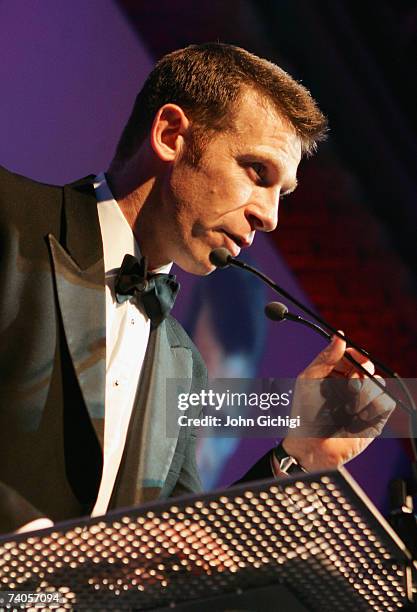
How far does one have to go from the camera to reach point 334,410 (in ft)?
4.54

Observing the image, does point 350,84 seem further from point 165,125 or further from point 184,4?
point 165,125

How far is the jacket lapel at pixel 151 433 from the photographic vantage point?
A: 4.94 feet

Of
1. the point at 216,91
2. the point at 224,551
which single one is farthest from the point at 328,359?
the point at 216,91

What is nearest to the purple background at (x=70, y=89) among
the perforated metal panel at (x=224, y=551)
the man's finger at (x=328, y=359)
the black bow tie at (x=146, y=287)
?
the black bow tie at (x=146, y=287)

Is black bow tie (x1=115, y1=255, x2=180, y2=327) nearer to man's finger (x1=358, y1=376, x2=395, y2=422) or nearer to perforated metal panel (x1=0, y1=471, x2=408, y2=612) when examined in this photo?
man's finger (x1=358, y1=376, x2=395, y2=422)

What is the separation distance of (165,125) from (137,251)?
0.91 ft

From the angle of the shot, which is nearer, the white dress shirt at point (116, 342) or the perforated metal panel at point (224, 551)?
the perforated metal panel at point (224, 551)

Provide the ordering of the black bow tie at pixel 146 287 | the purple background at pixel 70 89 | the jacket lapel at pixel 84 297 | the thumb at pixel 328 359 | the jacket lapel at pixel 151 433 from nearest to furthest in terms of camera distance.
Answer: the thumb at pixel 328 359, the jacket lapel at pixel 84 297, the jacket lapel at pixel 151 433, the black bow tie at pixel 146 287, the purple background at pixel 70 89

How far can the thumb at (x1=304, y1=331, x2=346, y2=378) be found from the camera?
1.26m

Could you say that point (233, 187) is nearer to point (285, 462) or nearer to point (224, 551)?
point (285, 462)

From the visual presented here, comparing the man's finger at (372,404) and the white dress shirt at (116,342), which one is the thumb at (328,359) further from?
the white dress shirt at (116,342)

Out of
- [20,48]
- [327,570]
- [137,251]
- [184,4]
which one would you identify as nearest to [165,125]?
[137,251]

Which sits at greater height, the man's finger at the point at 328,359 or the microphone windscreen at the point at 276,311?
the microphone windscreen at the point at 276,311

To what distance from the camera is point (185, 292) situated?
7.09 ft
